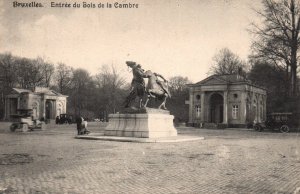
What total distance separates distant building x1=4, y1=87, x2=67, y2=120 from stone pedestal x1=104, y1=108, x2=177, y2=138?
4352 centimetres

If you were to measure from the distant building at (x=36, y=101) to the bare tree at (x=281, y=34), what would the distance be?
4128cm

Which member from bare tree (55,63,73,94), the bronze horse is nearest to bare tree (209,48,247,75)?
bare tree (55,63,73,94)

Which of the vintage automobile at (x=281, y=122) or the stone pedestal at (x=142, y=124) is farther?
the vintage automobile at (x=281, y=122)

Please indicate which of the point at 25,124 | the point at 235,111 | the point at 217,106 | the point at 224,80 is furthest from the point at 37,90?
the point at 25,124

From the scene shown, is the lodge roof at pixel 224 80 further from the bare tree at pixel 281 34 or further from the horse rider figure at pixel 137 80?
the horse rider figure at pixel 137 80

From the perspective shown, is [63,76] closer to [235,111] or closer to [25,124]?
[235,111]

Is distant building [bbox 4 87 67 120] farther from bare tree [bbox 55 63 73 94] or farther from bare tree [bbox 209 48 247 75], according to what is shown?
bare tree [bbox 209 48 247 75]

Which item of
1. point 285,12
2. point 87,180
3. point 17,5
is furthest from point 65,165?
point 285,12

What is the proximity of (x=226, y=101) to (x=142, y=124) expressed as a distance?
31870mm

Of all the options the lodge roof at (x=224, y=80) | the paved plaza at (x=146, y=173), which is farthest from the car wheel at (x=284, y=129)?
the paved plaza at (x=146, y=173)

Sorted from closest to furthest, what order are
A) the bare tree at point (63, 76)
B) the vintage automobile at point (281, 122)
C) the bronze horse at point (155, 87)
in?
the bronze horse at point (155, 87) → the vintage automobile at point (281, 122) → the bare tree at point (63, 76)

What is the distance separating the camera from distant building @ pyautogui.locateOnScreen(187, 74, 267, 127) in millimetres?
46688

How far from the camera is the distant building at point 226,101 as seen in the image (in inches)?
1838

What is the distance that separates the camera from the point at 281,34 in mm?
31031
